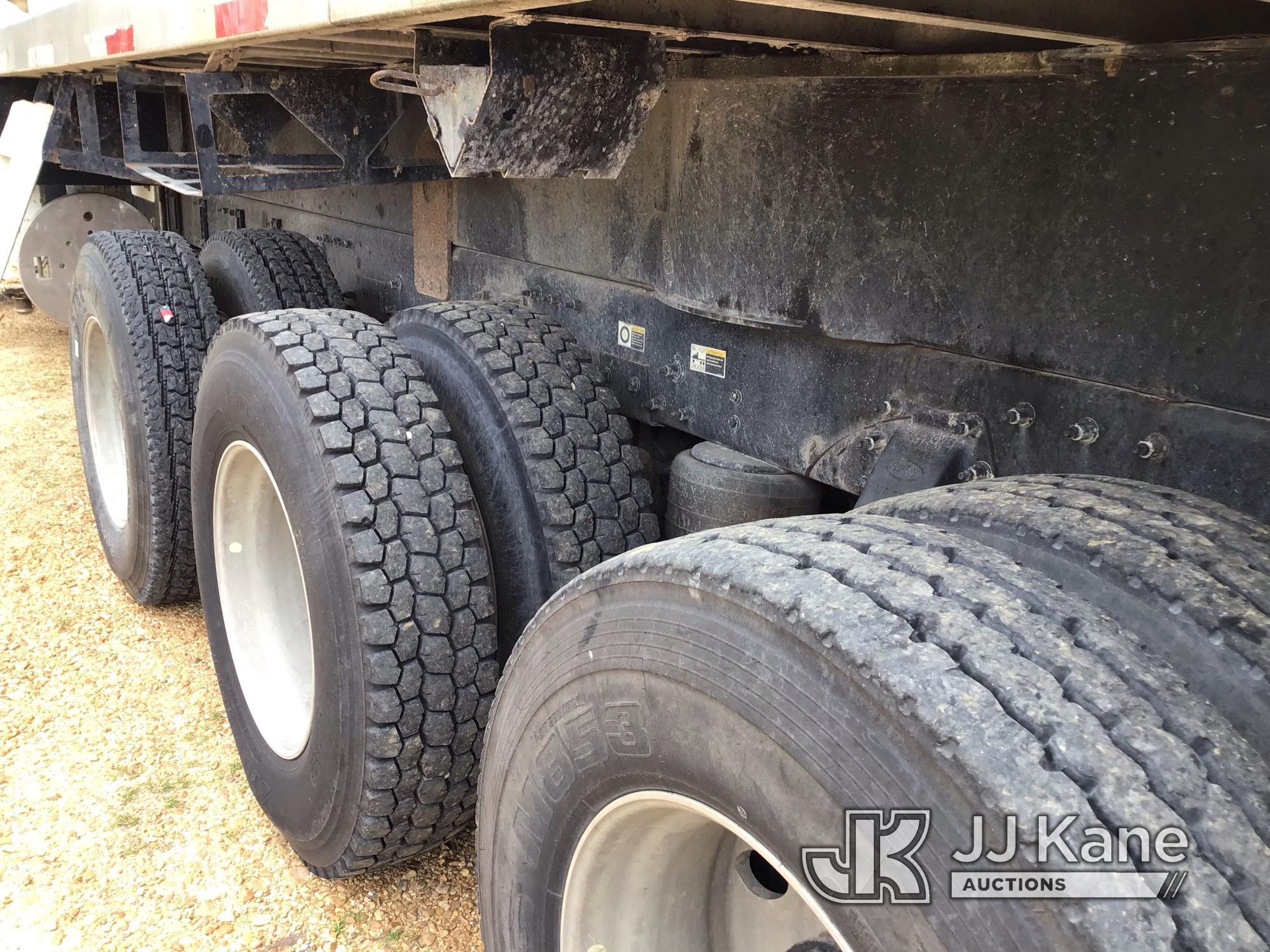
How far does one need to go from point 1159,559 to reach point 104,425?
14.0 ft

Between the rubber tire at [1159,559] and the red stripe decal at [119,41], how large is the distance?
99.6 inches

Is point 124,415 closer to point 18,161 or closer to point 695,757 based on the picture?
point 18,161

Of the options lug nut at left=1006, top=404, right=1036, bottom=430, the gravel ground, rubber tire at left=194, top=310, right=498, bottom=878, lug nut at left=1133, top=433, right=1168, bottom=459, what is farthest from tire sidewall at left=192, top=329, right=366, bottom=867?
lug nut at left=1133, top=433, right=1168, bottom=459

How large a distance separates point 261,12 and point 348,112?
1.02 m

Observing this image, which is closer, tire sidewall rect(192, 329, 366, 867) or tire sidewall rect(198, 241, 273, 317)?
tire sidewall rect(192, 329, 366, 867)

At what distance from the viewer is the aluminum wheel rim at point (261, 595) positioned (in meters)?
2.80

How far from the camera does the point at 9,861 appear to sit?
2664mm

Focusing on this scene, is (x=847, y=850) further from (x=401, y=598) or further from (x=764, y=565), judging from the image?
(x=401, y=598)

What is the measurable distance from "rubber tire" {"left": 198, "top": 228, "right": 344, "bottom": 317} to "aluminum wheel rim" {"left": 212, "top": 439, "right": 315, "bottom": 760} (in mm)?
1180

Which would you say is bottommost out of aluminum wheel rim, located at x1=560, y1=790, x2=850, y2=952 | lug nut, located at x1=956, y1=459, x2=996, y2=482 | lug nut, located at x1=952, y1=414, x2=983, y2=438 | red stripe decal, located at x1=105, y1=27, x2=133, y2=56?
aluminum wheel rim, located at x1=560, y1=790, x2=850, y2=952

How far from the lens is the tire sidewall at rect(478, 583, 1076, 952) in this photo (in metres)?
0.98

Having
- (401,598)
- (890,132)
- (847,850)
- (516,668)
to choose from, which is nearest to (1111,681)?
(847,850)

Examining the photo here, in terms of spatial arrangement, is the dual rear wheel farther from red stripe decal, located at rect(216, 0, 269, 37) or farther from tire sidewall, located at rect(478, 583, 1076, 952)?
red stripe decal, located at rect(216, 0, 269, 37)

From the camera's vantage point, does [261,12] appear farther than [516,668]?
Yes
